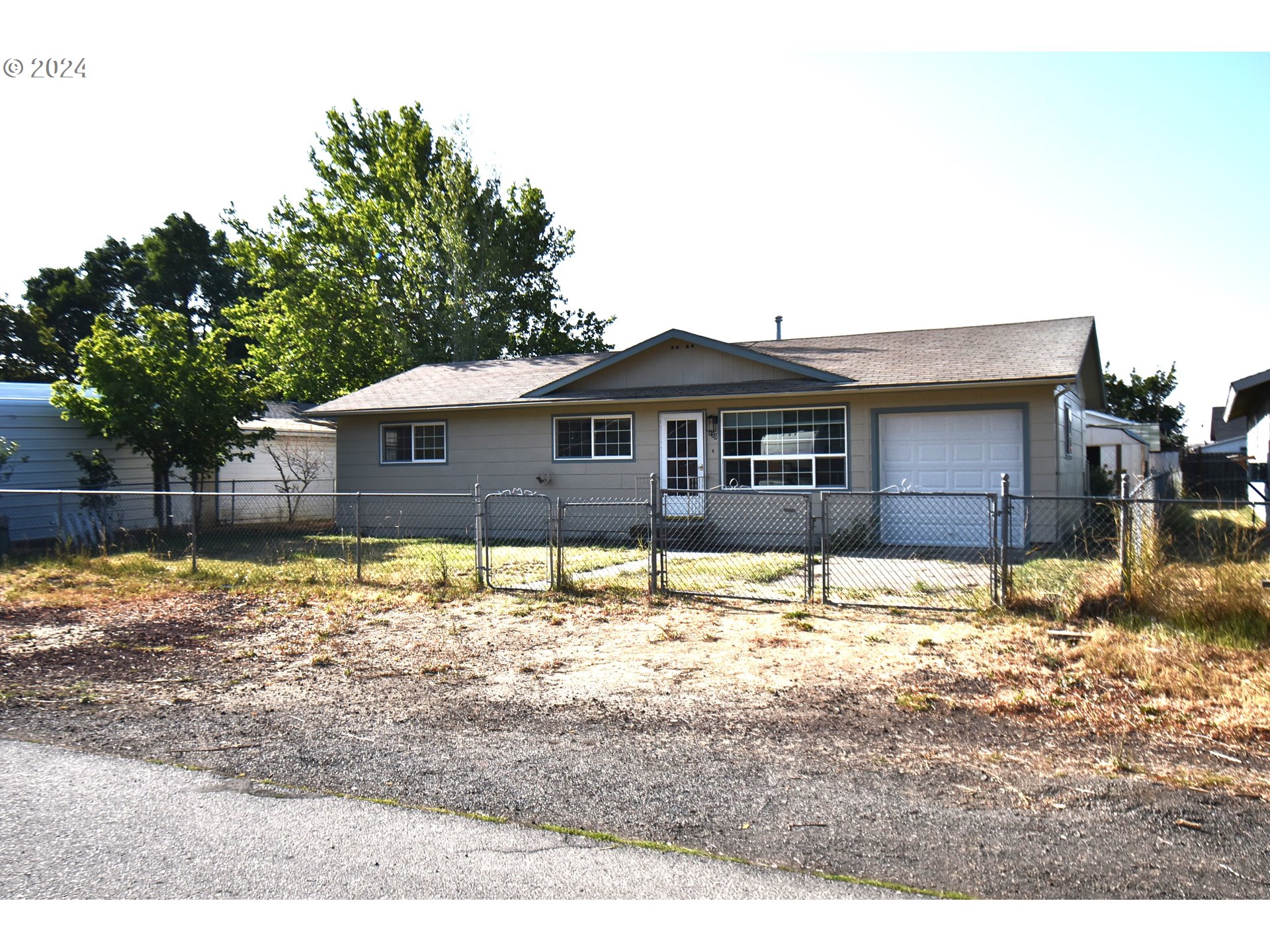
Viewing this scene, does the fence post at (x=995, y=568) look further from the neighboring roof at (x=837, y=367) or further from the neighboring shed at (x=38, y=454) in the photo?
the neighboring shed at (x=38, y=454)

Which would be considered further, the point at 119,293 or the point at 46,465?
the point at 119,293

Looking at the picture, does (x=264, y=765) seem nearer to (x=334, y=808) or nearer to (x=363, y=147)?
(x=334, y=808)

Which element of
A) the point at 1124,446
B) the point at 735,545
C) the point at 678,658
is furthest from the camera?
the point at 1124,446

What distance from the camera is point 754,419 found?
52.6ft

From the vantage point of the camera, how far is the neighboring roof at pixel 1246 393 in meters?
16.4

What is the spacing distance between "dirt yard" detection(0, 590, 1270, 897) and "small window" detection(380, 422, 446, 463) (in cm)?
1045

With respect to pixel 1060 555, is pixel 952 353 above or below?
above

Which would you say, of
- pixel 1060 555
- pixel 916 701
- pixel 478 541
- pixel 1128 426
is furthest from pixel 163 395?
pixel 1128 426

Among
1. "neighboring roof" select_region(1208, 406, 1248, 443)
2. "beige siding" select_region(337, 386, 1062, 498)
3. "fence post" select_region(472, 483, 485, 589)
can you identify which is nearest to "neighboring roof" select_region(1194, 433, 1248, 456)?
"neighboring roof" select_region(1208, 406, 1248, 443)

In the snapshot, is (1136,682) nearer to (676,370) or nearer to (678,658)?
(678,658)

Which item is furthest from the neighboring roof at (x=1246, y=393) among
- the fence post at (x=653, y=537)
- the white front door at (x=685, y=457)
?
the fence post at (x=653, y=537)

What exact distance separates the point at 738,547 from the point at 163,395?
11.3 m

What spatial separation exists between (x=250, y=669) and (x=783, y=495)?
963cm

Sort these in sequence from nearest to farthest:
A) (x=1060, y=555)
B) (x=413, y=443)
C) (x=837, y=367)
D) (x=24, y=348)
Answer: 1. (x=1060, y=555)
2. (x=837, y=367)
3. (x=413, y=443)
4. (x=24, y=348)
